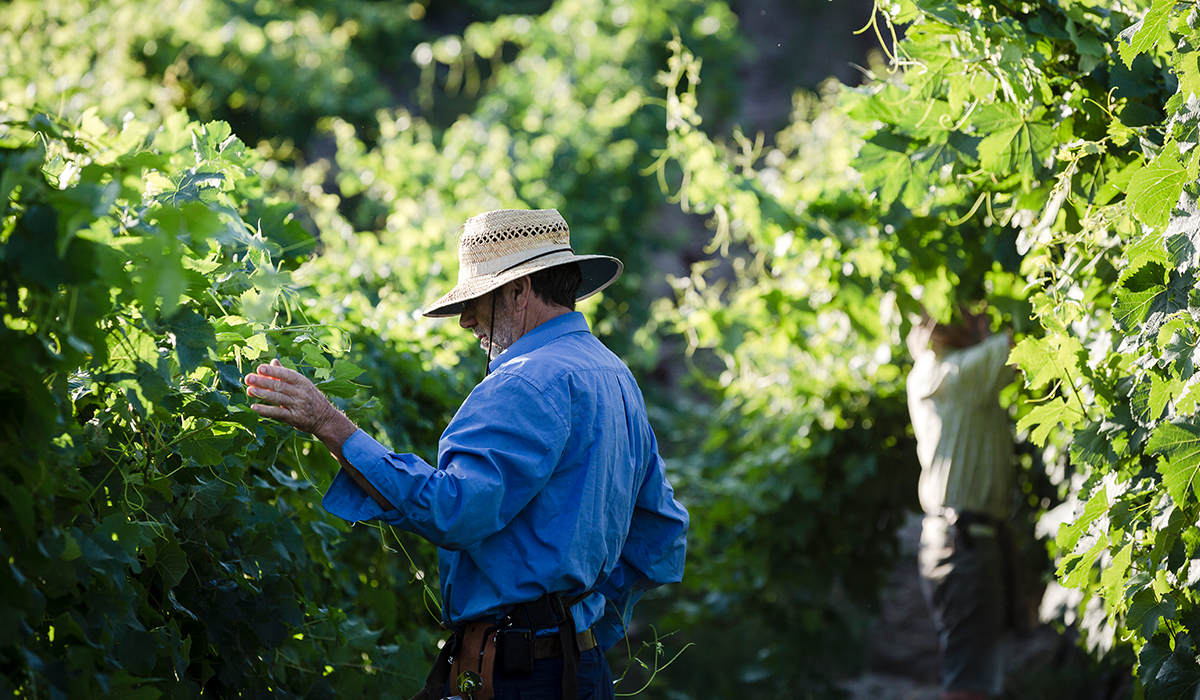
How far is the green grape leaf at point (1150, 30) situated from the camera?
1970mm

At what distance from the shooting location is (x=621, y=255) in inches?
262

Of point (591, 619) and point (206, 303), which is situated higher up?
point (206, 303)

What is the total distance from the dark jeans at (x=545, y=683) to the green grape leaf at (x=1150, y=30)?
163cm

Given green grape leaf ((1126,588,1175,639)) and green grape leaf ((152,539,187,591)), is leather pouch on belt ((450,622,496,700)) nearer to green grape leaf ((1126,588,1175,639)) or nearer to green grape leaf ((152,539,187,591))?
green grape leaf ((152,539,187,591))

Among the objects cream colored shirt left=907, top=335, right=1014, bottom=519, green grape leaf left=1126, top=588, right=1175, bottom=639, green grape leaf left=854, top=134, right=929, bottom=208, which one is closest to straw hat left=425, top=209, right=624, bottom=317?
green grape leaf left=854, top=134, right=929, bottom=208

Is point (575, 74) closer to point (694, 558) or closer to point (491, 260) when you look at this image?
point (694, 558)

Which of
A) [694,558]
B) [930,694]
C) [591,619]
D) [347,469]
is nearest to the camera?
[347,469]

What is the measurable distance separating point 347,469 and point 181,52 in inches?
294

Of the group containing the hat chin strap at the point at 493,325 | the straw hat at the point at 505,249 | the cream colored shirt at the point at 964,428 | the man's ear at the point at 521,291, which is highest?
the straw hat at the point at 505,249

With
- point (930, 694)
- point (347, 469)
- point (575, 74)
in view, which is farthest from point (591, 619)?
point (575, 74)

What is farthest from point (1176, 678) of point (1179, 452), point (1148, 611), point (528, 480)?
point (528, 480)

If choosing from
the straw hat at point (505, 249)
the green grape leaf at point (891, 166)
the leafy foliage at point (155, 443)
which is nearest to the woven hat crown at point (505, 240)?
the straw hat at point (505, 249)

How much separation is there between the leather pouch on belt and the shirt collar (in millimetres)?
507

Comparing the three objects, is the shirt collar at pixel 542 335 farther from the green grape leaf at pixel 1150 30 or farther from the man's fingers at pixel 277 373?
the green grape leaf at pixel 1150 30
